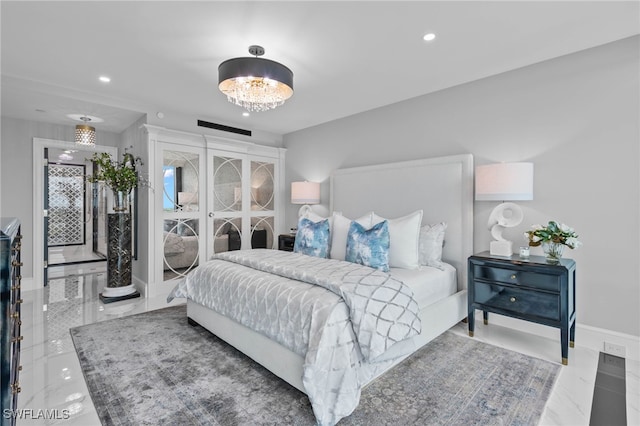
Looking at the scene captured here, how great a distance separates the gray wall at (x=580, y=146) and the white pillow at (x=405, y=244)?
0.77 meters

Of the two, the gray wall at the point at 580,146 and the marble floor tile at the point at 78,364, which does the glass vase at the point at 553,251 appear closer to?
the gray wall at the point at 580,146

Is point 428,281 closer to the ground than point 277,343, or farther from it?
farther from it

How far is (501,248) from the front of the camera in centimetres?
282

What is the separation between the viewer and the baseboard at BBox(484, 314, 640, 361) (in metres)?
2.42

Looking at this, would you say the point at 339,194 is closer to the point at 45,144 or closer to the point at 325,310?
the point at 325,310

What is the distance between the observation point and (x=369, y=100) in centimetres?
386

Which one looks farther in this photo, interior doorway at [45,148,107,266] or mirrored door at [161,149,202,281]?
interior doorway at [45,148,107,266]

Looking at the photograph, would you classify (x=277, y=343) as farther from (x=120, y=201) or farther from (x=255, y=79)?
(x=120, y=201)

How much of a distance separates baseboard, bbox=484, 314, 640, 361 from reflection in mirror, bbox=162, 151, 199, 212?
13.6 feet

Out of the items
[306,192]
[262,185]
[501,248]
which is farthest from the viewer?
[262,185]

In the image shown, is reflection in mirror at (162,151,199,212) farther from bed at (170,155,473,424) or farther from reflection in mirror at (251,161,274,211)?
bed at (170,155,473,424)

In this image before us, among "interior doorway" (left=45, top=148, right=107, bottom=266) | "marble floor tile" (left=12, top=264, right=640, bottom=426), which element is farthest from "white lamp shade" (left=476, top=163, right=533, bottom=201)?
"interior doorway" (left=45, top=148, right=107, bottom=266)

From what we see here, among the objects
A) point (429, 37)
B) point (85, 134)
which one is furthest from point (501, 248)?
point (85, 134)

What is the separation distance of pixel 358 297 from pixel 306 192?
3.04 meters
